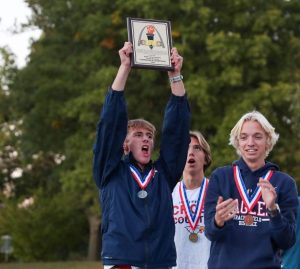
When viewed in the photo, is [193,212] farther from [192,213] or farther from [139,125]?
[139,125]

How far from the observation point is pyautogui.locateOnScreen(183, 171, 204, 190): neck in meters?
7.49

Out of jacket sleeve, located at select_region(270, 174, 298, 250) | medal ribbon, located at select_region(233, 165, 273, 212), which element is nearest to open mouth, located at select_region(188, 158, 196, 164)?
medal ribbon, located at select_region(233, 165, 273, 212)

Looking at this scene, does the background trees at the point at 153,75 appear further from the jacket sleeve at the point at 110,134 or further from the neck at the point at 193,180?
the jacket sleeve at the point at 110,134

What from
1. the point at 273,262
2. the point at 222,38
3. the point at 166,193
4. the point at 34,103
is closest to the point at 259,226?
the point at 273,262

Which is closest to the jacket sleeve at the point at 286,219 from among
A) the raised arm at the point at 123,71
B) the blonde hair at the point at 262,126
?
the blonde hair at the point at 262,126

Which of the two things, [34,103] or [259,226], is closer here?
[259,226]

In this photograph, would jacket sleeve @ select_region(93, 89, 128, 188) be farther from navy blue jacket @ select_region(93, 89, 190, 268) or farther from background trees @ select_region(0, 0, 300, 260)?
background trees @ select_region(0, 0, 300, 260)

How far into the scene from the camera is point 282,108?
27688mm

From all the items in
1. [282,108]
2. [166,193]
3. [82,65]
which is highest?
[82,65]

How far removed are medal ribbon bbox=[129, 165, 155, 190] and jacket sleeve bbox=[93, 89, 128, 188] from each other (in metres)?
0.14

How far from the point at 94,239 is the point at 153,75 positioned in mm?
10587

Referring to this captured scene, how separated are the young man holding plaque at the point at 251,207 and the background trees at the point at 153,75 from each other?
20526 mm

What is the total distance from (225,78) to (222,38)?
1.26 meters

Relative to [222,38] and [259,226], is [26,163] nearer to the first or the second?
[222,38]
